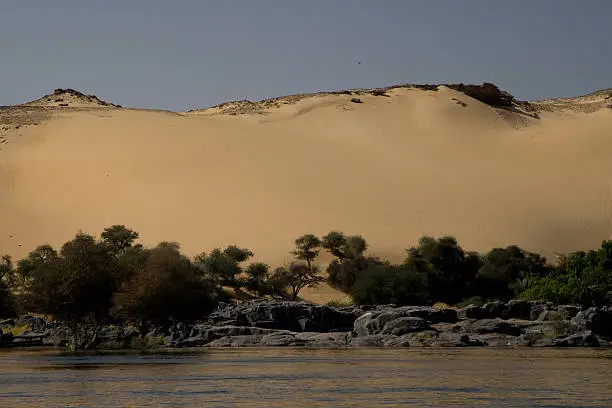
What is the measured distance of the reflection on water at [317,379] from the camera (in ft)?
79.2

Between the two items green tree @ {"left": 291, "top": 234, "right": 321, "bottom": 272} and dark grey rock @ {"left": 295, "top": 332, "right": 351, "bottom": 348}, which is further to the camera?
green tree @ {"left": 291, "top": 234, "right": 321, "bottom": 272}

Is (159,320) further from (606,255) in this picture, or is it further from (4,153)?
(4,153)

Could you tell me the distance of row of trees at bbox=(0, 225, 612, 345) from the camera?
154ft

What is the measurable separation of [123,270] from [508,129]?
202 feet

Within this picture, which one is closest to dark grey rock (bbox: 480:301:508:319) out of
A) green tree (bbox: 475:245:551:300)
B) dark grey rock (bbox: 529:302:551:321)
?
dark grey rock (bbox: 529:302:551:321)

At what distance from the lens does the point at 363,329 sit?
49.1 meters

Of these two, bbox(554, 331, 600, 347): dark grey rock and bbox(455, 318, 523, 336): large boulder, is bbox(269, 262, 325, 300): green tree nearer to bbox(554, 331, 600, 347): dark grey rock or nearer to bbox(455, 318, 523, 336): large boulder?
bbox(455, 318, 523, 336): large boulder

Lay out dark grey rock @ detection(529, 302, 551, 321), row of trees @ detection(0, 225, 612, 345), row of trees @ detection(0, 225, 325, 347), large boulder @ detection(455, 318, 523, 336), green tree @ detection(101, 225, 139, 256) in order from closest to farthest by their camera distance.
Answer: row of trees @ detection(0, 225, 325, 347) → row of trees @ detection(0, 225, 612, 345) → large boulder @ detection(455, 318, 523, 336) → dark grey rock @ detection(529, 302, 551, 321) → green tree @ detection(101, 225, 139, 256)

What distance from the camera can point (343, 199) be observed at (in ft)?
278

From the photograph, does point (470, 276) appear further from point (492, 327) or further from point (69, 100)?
point (69, 100)

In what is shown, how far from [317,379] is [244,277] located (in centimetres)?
3991

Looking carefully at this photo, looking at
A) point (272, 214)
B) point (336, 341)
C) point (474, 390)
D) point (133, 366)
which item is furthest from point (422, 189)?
point (474, 390)

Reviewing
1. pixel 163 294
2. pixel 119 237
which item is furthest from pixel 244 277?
pixel 163 294

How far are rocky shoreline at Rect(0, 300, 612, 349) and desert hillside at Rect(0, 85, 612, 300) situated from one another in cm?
2013
